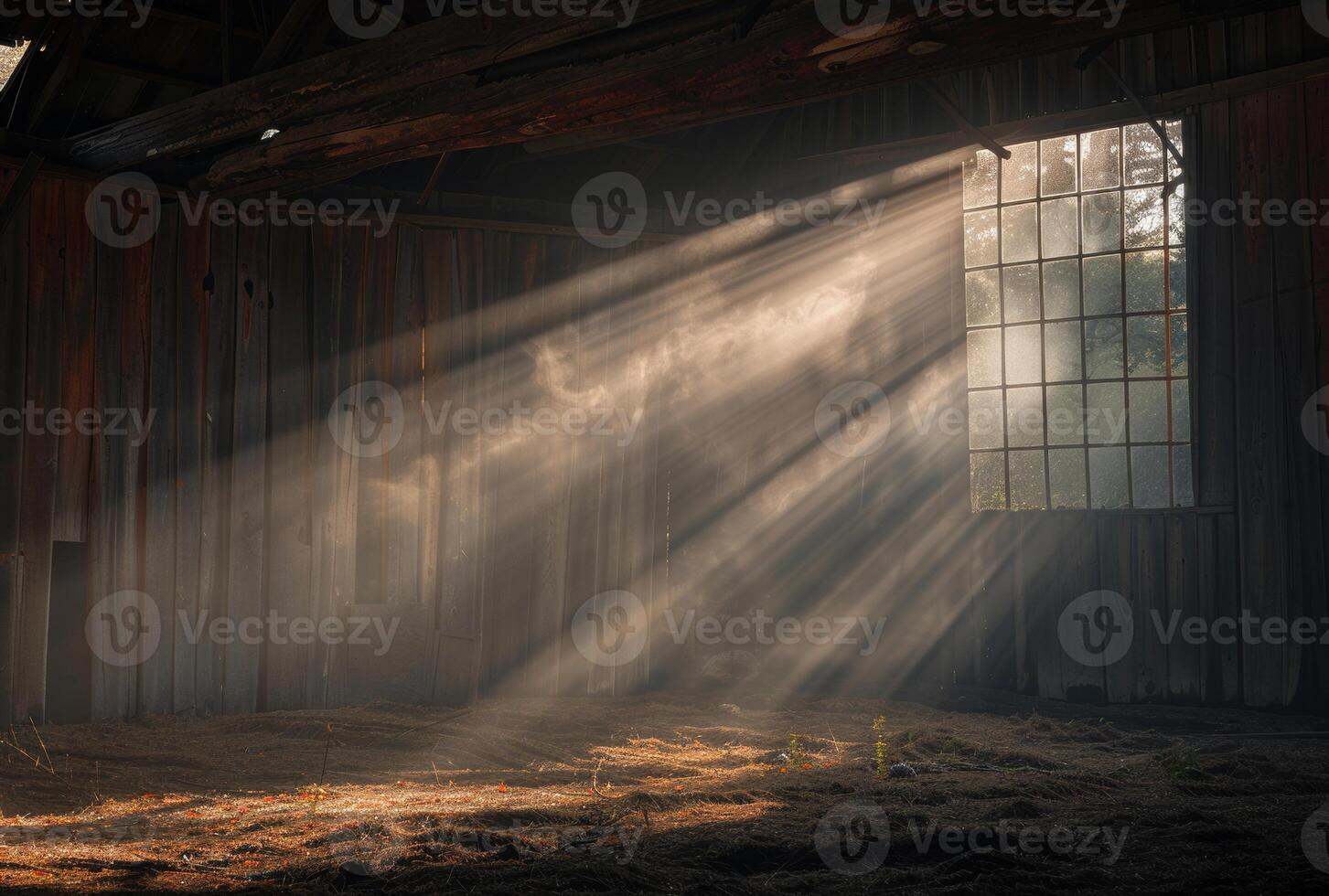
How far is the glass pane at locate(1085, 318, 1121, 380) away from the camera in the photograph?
8.46 metres

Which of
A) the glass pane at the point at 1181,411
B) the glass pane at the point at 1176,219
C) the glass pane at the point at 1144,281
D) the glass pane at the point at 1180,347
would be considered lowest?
the glass pane at the point at 1181,411

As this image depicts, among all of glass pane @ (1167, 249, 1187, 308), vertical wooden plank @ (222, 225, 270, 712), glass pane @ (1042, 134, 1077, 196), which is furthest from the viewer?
glass pane @ (1042, 134, 1077, 196)

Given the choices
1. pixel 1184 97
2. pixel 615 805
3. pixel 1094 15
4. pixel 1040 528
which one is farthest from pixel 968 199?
pixel 615 805

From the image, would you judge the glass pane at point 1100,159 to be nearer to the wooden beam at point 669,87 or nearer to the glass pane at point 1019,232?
the glass pane at point 1019,232

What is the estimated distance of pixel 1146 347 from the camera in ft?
27.5

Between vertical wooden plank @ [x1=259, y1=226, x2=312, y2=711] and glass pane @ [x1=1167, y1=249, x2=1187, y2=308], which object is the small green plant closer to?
glass pane @ [x1=1167, y1=249, x2=1187, y2=308]

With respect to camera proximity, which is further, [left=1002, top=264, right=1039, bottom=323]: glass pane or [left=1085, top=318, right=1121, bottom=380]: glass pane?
[left=1002, top=264, right=1039, bottom=323]: glass pane

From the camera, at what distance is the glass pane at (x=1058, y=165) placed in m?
8.73

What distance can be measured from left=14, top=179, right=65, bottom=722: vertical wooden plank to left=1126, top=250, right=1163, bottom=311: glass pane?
25.7ft

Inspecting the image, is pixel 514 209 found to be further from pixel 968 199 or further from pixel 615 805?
pixel 615 805

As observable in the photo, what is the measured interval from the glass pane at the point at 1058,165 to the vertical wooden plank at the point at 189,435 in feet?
21.6

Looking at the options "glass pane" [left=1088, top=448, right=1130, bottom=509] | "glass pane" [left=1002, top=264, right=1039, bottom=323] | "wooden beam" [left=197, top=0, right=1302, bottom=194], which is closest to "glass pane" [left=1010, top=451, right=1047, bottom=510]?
"glass pane" [left=1088, top=448, right=1130, bottom=509]

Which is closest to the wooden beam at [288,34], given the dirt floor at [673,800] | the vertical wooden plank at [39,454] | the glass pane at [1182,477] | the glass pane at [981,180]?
the vertical wooden plank at [39,454]

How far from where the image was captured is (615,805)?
5.21m
